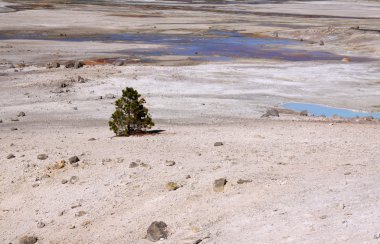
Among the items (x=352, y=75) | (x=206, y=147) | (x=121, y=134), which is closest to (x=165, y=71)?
(x=352, y=75)

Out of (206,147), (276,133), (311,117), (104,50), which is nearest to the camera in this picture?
(206,147)

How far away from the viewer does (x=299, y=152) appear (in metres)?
15.9

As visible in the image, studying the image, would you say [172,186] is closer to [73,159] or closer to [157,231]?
[157,231]

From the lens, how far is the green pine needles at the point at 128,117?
19062mm

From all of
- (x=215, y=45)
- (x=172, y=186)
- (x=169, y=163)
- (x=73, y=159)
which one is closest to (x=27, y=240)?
(x=172, y=186)

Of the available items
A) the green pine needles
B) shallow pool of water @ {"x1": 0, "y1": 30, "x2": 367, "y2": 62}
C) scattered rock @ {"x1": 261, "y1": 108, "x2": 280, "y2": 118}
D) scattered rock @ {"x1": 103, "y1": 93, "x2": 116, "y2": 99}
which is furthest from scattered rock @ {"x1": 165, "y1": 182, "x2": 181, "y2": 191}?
shallow pool of water @ {"x1": 0, "y1": 30, "x2": 367, "y2": 62}

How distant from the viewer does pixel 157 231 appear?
39.1ft

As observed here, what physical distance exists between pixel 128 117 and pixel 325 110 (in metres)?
10.6

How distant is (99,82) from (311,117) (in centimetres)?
1133

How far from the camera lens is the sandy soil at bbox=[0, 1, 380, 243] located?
1178cm

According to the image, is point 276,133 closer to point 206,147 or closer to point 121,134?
point 206,147

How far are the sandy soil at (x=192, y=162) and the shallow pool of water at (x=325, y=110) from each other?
0.65 meters

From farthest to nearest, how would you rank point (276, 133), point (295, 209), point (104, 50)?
1. point (104, 50)
2. point (276, 133)
3. point (295, 209)

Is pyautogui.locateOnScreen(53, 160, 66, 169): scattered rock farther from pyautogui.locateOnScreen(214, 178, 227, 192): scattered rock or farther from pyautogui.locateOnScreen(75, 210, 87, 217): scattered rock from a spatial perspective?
pyautogui.locateOnScreen(214, 178, 227, 192): scattered rock
